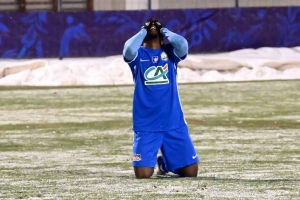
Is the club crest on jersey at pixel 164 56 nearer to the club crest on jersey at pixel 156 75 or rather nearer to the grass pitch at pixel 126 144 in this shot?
the club crest on jersey at pixel 156 75

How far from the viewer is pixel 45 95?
25422mm

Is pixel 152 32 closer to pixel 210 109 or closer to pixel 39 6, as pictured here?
pixel 210 109

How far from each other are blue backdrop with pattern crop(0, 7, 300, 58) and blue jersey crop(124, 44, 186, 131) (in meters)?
23.7

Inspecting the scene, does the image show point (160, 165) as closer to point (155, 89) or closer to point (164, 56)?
point (155, 89)

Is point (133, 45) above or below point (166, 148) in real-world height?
above

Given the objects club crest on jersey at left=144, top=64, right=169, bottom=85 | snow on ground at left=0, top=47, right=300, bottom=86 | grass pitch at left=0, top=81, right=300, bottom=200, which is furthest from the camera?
snow on ground at left=0, top=47, right=300, bottom=86

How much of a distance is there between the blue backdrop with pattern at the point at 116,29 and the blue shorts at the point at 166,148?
77.6ft

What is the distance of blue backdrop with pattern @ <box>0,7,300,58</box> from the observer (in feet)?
111

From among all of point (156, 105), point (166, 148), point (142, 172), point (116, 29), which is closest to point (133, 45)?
point (156, 105)

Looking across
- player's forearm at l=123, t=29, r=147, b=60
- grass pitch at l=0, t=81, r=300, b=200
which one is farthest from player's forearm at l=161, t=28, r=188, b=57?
grass pitch at l=0, t=81, r=300, b=200

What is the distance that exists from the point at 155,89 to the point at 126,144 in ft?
14.7

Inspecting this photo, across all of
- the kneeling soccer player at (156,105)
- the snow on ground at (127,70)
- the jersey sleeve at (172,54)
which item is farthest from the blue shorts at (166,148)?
the snow on ground at (127,70)

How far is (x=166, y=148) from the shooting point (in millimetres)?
10211

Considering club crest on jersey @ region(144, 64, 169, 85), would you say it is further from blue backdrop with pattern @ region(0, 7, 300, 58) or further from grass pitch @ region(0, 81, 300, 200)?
blue backdrop with pattern @ region(0, 7, 300, 58)
